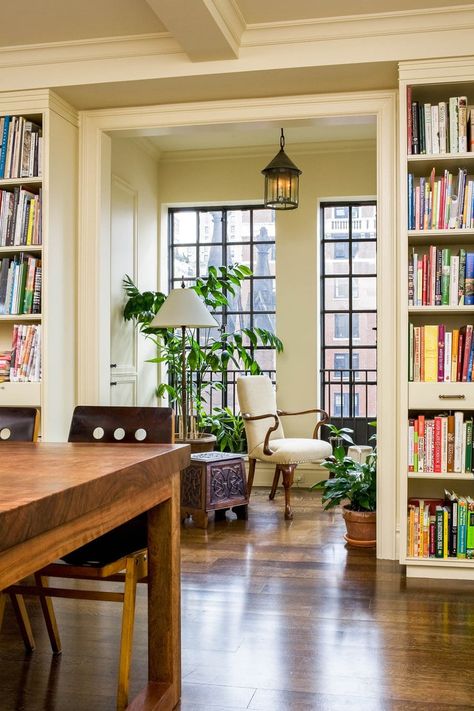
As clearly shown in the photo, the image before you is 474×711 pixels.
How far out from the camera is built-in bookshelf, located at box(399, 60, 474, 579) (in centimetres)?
388

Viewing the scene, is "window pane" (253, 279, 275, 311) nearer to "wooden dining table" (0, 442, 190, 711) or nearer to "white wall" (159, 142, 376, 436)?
"white wall" (159, 142, 376, 436)

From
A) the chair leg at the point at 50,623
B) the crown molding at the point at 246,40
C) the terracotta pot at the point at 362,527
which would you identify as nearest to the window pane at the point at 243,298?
the terracotta pot at the point at 362,527

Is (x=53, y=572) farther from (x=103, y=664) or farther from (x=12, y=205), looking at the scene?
(x=12, y=205)

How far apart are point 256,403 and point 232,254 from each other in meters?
1.75

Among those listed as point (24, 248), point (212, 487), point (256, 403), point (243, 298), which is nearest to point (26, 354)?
point (24, 248)

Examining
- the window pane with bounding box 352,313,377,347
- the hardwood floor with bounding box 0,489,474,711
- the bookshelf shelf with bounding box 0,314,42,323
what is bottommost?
the hardwood floor with bounding box 0,489,474,711

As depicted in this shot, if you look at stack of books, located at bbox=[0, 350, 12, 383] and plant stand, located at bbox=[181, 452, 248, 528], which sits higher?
stack of books, located at bbox=[0, 350, 12, 383]

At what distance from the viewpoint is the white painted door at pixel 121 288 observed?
584 cm

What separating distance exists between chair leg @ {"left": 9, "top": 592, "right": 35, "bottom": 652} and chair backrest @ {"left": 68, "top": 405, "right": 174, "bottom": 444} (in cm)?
59

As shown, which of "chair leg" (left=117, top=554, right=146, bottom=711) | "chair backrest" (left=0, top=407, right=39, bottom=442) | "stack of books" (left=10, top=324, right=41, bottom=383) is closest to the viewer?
"chair leg" (left=117, top=554, right=146, bottom=711)

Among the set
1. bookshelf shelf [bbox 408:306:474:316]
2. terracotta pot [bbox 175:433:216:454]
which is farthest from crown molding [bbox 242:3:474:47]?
terracotta pot [bbox 175:433:216:454]

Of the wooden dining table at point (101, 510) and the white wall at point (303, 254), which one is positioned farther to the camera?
the white wall at point (303, 254)

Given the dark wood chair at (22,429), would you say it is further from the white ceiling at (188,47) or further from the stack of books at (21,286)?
the white ceiling at (188,47)

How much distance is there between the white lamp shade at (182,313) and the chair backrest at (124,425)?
2462mm
